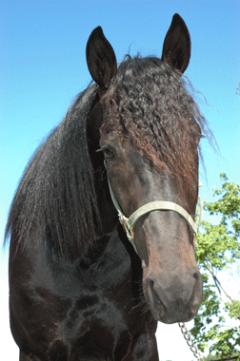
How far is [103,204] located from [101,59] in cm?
103

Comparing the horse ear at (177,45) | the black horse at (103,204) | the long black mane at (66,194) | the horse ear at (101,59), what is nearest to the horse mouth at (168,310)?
the black horse at (103,204)

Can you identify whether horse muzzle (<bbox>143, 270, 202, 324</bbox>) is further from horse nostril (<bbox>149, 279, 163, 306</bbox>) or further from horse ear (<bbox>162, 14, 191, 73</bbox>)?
horse ear (<bbox>162, 14, 191, 73</bbox>)

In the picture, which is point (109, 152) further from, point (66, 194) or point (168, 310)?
point (168, 310)

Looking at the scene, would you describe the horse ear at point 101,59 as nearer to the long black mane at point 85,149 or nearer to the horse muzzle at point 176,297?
the long black mane at point 85,149

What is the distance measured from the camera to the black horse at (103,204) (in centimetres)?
282

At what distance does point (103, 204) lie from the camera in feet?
11.7

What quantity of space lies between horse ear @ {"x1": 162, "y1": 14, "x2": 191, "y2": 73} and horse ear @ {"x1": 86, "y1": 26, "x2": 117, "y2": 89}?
41cm

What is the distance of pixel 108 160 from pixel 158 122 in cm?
39

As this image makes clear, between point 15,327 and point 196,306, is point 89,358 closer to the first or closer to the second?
point 15,327

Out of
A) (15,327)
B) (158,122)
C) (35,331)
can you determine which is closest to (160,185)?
(158,122)

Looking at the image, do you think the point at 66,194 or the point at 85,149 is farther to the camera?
the point at 66,194

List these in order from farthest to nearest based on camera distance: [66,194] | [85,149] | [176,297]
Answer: [66,194]
[85,149]
[176,297]

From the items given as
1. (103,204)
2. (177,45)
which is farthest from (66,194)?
(177,45)

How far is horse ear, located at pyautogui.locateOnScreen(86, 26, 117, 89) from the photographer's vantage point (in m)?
3.35
